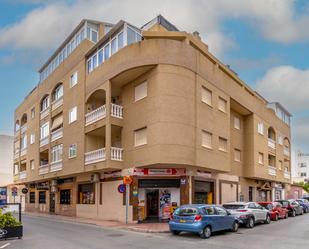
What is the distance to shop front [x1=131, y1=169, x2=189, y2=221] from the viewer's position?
2739cm

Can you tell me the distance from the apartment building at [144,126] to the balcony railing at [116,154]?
9cm

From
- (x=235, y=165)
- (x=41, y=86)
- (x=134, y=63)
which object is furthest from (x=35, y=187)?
(x=134, y=63)

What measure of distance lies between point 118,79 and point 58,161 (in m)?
11.7

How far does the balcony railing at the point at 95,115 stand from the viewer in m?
29.2

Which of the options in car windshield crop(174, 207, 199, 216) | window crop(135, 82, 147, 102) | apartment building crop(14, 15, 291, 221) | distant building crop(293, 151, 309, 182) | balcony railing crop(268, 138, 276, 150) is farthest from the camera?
distant building crop(293, 151, 309, 182)

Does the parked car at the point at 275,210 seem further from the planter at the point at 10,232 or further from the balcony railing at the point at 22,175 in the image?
the balcony railing at the point at 22,175

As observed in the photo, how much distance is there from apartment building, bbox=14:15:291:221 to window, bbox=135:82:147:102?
7 cm

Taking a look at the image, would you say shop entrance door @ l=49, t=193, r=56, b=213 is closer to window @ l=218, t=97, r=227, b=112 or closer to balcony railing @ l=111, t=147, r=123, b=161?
balcony railing @ l=111, t=147, r=123, b=161

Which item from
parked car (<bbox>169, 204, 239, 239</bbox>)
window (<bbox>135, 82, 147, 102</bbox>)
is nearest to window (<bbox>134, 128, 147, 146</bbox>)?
window (<bbox>135, 82, 147, 102</bbox>)

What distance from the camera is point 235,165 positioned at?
37.1 metres

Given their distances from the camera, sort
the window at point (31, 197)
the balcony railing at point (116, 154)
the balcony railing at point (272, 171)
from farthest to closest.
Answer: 1. the window at point (31, 197)
2. the balcony railing at point (272, 171)
3. the balcony railing at point (116, 154)

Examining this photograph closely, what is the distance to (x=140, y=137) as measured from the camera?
90.5 ft

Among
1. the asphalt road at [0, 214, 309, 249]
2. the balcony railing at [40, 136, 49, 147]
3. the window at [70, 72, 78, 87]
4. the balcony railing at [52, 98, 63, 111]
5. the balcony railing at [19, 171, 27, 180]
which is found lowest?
the asphalt road at [0, 214, 309, 249]

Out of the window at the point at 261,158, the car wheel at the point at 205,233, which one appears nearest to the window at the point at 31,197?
the window at the point at 261,158
